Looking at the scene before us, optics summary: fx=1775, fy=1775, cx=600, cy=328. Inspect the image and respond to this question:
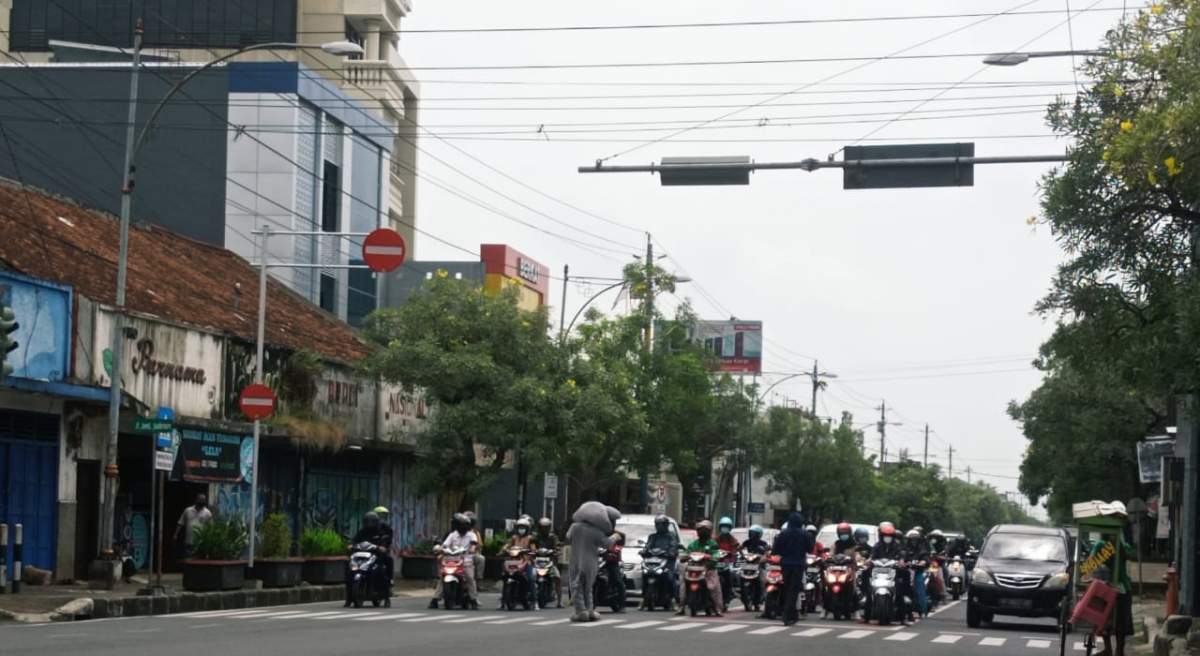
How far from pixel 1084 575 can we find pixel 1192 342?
3495 millimetres

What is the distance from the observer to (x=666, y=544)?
3081cm

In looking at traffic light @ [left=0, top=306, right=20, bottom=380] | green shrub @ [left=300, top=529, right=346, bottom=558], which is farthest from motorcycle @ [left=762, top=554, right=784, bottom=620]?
traffic light @ [left=0, top=306, right=20, bottom=380]

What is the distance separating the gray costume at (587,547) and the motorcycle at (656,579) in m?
5.24

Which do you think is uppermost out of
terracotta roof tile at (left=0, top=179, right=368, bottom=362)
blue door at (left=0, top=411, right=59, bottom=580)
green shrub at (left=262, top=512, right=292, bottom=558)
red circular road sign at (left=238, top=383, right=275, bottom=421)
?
terracotta roof tile at (left=0, top=179, right=368, bottom=362)

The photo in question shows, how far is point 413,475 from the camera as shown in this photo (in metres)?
46.9

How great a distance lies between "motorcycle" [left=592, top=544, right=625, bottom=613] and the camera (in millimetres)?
30578


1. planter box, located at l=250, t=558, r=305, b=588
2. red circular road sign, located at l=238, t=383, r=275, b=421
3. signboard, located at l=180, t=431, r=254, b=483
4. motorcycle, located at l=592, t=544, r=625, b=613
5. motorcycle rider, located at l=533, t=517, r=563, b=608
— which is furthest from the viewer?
signboard, located at l=180, t=431, r=254, b=483

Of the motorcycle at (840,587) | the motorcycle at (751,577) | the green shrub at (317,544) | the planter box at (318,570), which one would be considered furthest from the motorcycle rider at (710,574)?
the green shrub at (317,544)

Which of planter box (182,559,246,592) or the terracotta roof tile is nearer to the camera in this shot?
planter box (182,559,246,592)

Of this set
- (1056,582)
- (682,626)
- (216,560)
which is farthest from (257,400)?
(1056,582)

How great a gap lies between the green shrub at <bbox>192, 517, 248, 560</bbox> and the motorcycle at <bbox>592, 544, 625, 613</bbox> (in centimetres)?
628

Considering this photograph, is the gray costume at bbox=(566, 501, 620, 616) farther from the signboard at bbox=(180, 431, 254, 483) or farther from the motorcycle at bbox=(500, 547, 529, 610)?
the signboard at bbox=(180, 431, 254, 483)

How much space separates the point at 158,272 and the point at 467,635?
860 inches

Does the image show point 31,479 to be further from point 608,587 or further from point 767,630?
point 767,630
